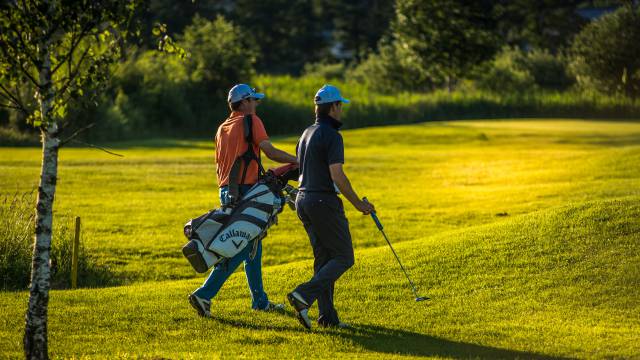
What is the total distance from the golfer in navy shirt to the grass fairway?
1.64 feet

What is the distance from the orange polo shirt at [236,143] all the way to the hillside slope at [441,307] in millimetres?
1461

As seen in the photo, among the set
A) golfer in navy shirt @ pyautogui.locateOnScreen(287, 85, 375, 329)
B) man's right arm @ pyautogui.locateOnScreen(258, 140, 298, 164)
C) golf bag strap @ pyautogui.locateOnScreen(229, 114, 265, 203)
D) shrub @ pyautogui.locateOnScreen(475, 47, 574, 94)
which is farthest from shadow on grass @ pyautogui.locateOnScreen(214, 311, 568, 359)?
shrub @ pyautogui.locateOnScreen(475, 47, 574, 94)

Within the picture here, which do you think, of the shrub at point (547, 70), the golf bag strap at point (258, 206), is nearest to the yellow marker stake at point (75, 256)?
the golf bag strap at point (258, 206)

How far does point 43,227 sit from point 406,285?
17.3 feet

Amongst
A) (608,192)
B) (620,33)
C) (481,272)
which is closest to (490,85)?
(620,33)

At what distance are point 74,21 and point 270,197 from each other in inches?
110

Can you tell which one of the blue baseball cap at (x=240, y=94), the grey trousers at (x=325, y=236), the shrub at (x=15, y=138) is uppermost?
the blue baseball cap at (x=240, y=94)

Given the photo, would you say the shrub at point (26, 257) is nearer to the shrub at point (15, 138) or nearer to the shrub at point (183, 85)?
the shrub at point (15, 138)

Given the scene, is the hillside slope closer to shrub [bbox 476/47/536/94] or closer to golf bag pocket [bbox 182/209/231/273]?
golf bag pocket [bbox 182/209/231/273]

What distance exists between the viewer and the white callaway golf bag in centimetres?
1005

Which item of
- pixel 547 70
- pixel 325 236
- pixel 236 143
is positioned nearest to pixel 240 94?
pixel 236 143

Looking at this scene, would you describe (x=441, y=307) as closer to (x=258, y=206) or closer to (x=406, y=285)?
(x=406, y=285)

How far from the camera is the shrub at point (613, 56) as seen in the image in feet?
171

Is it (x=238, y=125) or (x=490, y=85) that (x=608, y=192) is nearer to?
(x=238, y=125)
